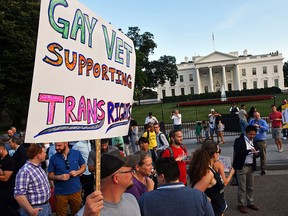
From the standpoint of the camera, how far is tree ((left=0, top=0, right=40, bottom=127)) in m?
26.0

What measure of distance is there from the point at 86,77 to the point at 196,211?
58.6 inches

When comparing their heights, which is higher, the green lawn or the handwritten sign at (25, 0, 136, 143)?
the green lawn

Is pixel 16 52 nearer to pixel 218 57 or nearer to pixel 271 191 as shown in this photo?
pixel 271 191

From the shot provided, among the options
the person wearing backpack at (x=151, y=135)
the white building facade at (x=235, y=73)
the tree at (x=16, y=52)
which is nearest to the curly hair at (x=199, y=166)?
the person wearing backpack at (x=151, y=135)

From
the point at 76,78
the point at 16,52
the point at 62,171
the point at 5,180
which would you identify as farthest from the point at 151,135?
the point at 16,52

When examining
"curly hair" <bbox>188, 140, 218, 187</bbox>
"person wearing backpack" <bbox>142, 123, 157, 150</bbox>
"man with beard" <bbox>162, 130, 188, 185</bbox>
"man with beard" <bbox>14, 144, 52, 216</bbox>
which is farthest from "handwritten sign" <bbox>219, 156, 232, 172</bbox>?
"person wearing backpack" <bbox>142, 123, 157, 150</bbox>

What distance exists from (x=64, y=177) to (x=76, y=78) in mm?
2749

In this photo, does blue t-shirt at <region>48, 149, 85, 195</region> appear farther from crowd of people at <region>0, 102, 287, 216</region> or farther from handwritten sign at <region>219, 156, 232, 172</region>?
handwritten sign at <region>219, 156, 232, 172</region>

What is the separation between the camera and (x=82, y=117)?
2.00 metres

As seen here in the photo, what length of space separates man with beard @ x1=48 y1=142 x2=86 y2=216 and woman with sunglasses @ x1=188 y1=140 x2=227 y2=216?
1.84 m

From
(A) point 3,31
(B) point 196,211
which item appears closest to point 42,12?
(B) point 196,211

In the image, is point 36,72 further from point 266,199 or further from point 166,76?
point 166,76

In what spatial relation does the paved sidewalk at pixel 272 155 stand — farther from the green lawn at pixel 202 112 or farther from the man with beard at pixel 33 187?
the green lawn at pixel 202 112

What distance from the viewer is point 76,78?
195 cm
